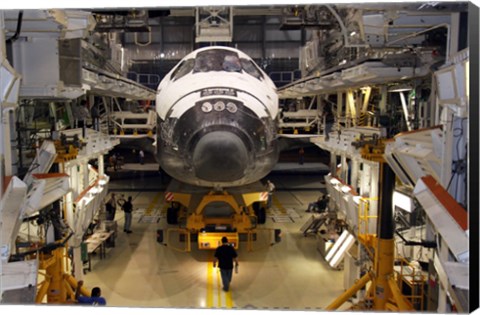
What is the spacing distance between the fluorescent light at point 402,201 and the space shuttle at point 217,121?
55.9 inches

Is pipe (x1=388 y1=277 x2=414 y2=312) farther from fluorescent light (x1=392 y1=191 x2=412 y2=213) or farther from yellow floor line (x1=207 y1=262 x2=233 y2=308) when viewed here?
yellow floor line (x1=207 y1=262 x2=233 y2=308)

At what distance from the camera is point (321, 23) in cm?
780

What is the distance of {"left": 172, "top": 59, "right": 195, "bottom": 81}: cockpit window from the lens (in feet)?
20.8

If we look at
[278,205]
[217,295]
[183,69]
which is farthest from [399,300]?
[278,205]

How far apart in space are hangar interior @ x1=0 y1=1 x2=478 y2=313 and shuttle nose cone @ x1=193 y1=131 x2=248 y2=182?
91cm

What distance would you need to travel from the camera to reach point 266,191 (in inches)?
287

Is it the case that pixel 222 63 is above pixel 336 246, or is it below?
above

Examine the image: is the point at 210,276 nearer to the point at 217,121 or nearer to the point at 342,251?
the point at 342,251

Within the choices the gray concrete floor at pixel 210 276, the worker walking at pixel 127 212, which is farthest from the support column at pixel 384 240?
the worker walking at pixel 127 212

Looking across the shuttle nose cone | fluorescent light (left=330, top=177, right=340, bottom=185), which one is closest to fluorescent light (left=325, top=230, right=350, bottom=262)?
fluorescent light (left=330, top=177, right=340, bottom=185)

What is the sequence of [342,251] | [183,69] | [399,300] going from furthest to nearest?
[183,69]
[342,251]
[399,300]

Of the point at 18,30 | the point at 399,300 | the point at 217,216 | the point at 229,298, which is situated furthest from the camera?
the point at 217,216

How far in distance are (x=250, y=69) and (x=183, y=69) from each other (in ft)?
2.82

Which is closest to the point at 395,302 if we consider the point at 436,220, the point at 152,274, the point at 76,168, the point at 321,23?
the point at 436,220
